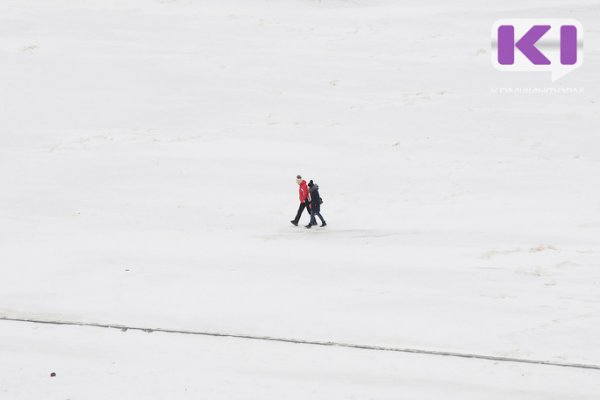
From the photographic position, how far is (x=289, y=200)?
1970 centimetres

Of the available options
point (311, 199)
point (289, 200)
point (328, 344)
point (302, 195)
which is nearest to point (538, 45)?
point (289, 200)

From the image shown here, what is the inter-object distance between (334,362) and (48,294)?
224 inches

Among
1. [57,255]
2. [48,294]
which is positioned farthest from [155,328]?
[57,255]

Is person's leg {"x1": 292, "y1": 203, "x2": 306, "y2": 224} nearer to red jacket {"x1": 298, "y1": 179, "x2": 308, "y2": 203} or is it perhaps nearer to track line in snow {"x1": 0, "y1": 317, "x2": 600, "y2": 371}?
red jacket {"x1": 298, "y1": 179, "x2": 308, "y2": 203}

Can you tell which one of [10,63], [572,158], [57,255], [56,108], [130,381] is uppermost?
[10,63]

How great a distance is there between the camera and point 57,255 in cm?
1683

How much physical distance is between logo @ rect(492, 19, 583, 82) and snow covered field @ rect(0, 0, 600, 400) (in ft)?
1.73

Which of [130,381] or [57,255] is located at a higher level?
[57,255]

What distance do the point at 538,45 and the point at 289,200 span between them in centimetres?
1234

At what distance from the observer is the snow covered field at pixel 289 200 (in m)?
12.4

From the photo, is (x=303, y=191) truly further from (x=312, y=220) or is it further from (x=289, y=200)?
(x=289, y=200)

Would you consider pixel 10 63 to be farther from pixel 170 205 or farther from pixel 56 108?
pixel 170 205

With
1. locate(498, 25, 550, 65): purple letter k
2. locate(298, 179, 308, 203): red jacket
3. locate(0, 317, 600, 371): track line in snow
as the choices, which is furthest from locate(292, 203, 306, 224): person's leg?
locate(498, 25, 550, 65): purple letter k

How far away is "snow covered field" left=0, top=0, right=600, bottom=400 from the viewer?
487 inches
